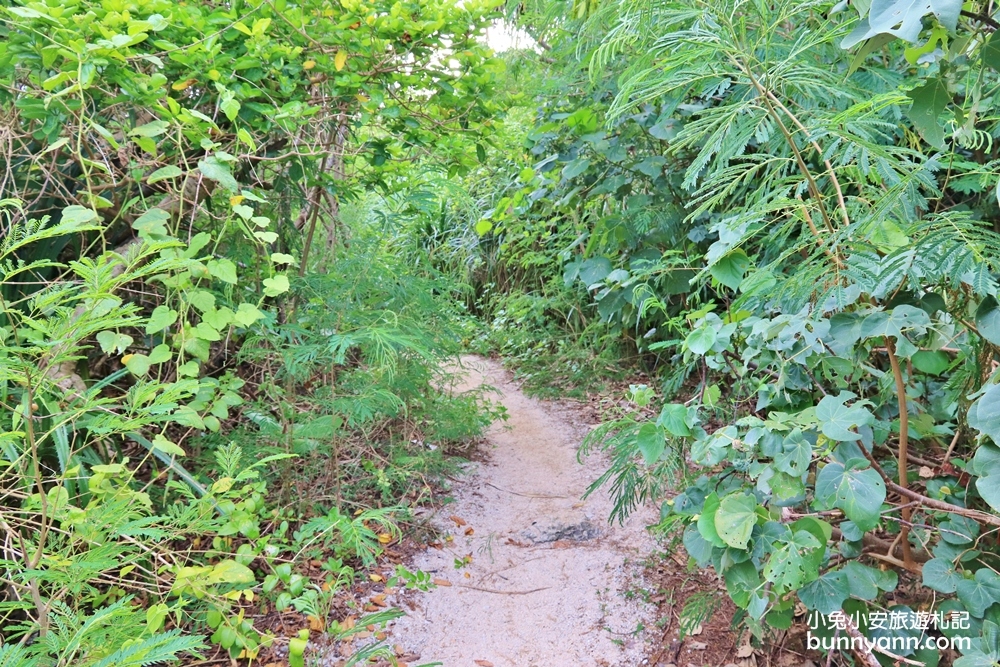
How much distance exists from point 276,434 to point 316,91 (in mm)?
1349

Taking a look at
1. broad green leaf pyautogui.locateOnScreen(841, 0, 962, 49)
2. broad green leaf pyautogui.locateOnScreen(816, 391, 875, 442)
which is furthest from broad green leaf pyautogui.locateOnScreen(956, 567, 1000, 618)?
broad green leaf pyautogui.locateOnScreen(841, 0, 962, 49)

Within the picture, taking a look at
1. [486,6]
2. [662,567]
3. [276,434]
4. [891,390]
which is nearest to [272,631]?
[276,434]

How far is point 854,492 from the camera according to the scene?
1.40m

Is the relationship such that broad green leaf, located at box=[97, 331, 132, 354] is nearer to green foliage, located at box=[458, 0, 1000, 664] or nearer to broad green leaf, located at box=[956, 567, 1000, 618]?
green foliage, located at box=[458, 0, 1000, 664]

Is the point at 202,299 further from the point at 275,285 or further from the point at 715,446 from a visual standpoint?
the point at 715,446

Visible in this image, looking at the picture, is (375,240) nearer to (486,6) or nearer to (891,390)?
(486,6)

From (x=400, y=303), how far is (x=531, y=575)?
128 cm

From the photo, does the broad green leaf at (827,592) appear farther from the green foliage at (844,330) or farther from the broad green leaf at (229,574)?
the broad green leaf at (229,574)

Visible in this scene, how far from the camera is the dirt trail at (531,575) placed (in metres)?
2.16

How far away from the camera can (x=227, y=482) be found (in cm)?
162

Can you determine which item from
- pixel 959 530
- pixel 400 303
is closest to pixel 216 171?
pixel 400 303

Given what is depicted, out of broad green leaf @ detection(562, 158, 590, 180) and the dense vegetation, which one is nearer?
the dense vegetation

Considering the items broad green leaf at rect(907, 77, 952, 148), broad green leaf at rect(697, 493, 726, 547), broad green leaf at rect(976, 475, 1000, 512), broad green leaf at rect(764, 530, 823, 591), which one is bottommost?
broad green leaf at rect(697, 493, 726, 547)

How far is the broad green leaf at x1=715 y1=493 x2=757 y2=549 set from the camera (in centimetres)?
150
